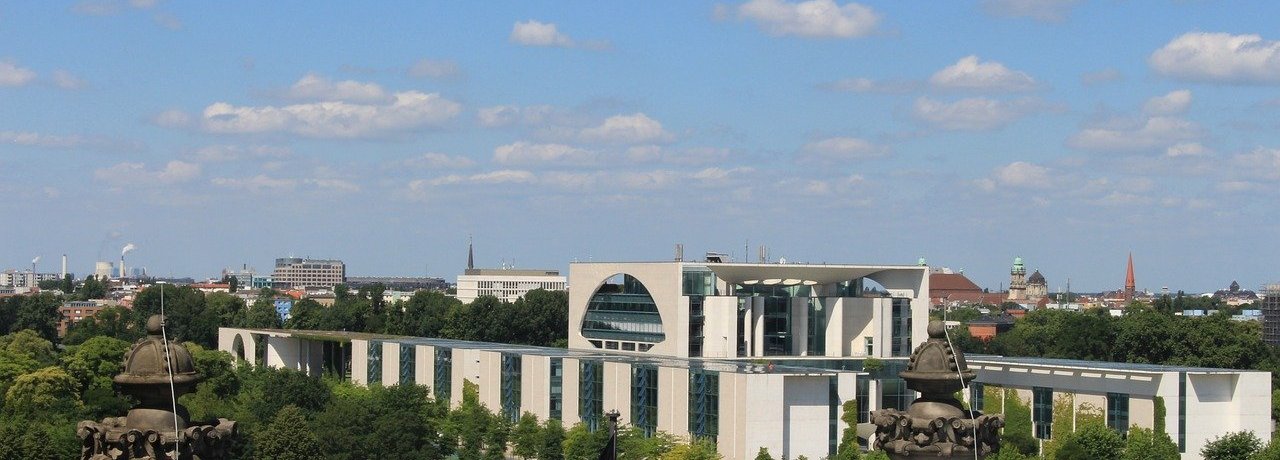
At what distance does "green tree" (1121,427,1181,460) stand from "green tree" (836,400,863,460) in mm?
10767

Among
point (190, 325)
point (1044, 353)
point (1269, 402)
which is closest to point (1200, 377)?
point (1269, 402)

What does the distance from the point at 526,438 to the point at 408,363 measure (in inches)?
1086

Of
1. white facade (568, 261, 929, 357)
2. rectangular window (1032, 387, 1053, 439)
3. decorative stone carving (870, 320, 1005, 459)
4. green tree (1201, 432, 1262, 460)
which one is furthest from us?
white facade (568, 261, 929, 357)

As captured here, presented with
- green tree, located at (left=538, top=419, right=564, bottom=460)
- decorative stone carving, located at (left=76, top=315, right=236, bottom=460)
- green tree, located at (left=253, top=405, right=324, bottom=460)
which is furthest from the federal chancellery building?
decorative stone carving, located at (left=76, top=315, right=236, bottom=460)

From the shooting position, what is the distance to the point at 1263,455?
6291cm

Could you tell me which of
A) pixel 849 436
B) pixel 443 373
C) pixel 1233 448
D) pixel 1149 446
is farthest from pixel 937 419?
pixel 443 373

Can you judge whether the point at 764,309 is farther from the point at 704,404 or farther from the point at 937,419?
the point at 937,419

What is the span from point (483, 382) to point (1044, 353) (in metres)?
63.5

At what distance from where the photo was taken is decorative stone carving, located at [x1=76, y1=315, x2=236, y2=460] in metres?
13.6

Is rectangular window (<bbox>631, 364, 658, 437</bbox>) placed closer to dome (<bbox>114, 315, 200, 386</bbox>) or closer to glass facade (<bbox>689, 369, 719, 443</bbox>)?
glass facade (<bbox>689, 369, 719, 443</bbox>)

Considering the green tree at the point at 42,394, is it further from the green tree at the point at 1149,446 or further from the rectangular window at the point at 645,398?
the green tree at the point at 1149,446

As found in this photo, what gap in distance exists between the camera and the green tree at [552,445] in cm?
7069

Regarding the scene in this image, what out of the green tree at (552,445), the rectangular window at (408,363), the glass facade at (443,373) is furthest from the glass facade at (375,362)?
the green tree at (552,445)

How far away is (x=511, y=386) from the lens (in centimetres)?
8662
